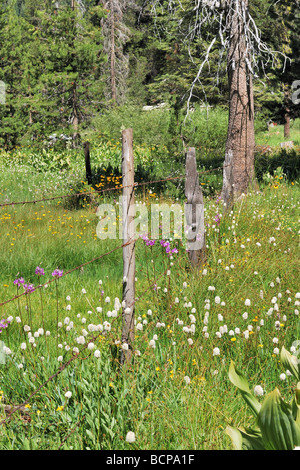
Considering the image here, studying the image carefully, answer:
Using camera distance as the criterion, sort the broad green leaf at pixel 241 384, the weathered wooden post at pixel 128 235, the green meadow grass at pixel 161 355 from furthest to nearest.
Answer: the weathered wooden post at pixel 128 235
the green meadow grass at pixel 161 355
the broad green leaf at pixel 241 384

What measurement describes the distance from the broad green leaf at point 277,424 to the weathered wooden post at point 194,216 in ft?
9.49

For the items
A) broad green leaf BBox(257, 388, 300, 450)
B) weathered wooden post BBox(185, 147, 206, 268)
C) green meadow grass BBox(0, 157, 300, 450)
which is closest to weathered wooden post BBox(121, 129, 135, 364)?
green meadow grass BBox(0, 157, 300, 450)

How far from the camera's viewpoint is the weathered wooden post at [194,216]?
4.76m

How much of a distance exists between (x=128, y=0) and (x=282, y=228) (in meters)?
27.9

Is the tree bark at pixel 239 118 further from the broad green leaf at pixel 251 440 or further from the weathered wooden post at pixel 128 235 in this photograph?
the broad green leaf at pixel 251 440

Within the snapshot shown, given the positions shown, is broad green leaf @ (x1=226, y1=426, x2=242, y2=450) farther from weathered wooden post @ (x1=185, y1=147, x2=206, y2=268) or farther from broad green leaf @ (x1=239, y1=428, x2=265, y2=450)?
weathered wooden post @ (x1=185, y1=147, x2=206, y2=268)

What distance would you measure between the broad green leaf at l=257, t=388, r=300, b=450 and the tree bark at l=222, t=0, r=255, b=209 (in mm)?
5764

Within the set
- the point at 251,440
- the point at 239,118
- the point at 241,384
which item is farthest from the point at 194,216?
the point at 239,118

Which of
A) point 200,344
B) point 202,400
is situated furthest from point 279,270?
point 202,400

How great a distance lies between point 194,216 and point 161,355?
235 cm

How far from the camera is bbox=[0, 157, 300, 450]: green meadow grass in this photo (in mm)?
2342

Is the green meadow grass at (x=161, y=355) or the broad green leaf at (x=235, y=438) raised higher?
the broad green leaf at (x=235, y=438)

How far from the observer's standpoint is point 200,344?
321cm

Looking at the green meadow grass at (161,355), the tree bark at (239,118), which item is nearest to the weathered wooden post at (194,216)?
the green meadow grass at (161,355)
